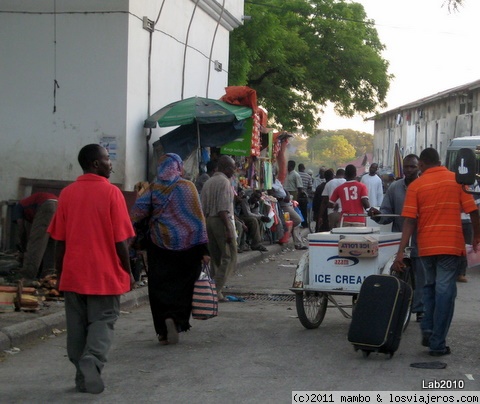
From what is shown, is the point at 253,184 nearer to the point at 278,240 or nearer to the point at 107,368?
the point at 278,240

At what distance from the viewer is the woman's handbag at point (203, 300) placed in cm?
839

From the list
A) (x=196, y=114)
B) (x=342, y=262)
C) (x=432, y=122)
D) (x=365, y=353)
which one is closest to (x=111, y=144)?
(x=196, y=114)

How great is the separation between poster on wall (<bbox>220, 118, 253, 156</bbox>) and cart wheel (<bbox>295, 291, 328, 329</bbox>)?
6.86 metres

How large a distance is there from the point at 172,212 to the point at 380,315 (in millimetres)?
2166

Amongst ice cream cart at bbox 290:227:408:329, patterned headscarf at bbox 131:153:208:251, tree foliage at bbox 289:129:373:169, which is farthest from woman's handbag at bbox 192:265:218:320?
tree foliage at bbox 289:129:373:169

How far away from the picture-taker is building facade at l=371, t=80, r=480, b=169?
46.0 m

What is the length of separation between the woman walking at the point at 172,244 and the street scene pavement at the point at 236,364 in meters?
0.30

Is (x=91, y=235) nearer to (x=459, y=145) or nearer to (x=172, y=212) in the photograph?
(x=172, y=212)

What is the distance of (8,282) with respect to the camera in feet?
38.5

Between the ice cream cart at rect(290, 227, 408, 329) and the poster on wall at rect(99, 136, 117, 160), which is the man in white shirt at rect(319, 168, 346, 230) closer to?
the poster on wall at rect(99, 136, 117, 160)

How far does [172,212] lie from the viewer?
27.6ft

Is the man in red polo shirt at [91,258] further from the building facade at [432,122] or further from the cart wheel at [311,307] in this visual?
the building facade at [432,122]

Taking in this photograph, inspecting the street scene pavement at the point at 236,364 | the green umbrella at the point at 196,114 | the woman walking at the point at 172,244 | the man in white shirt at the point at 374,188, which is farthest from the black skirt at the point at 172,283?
the man in white shirt at the point at 374,188

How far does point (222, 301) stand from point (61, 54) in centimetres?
502
